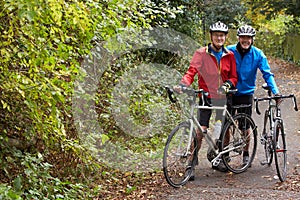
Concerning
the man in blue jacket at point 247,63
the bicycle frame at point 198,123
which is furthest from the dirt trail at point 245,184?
the man in blue jacket at point 247,63

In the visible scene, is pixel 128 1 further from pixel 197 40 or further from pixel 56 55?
pixel 197 40

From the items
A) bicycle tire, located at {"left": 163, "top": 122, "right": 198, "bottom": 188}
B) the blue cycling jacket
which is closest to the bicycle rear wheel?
the blue cycling jacket

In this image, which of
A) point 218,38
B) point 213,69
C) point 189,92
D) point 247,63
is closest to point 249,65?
point 247,63

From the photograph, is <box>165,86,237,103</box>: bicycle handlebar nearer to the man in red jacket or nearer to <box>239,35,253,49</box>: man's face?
the man in red jacket

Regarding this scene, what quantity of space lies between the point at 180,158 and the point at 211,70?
1.17m

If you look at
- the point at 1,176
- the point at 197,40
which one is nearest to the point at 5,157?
the point at 1,176

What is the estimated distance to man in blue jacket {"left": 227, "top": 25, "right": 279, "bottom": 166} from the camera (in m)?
6.23

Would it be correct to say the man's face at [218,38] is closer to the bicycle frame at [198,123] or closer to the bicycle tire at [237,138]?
the bicycle frame at [198,123]

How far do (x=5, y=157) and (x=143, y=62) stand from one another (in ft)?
19.0

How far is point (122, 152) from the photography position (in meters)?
7.48

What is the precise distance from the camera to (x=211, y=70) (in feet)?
20.3

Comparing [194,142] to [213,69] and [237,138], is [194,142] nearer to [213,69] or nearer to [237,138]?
[237,138]

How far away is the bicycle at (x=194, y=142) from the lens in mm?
5734

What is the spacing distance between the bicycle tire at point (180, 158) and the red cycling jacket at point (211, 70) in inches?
26.6
